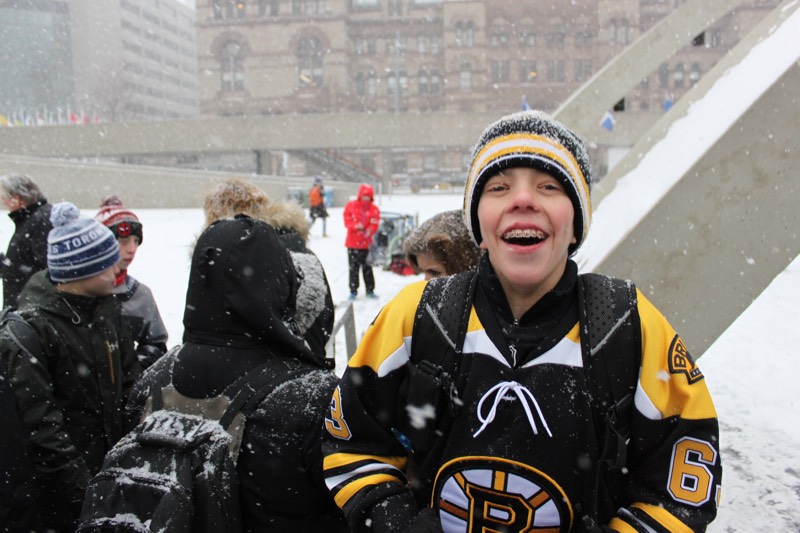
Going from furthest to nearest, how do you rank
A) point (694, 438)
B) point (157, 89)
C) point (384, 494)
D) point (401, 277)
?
point (157, 89) → point (401, 277) → point (384, 494) → point (694, 438)

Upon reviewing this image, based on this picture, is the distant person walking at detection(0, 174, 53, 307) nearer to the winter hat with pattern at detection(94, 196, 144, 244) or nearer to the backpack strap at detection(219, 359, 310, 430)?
the winter hat with pattern at detection(94, 196, 144, 244)

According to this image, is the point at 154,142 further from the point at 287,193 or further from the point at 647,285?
the point at 647,285

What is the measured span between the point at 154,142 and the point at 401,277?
37.6 metres

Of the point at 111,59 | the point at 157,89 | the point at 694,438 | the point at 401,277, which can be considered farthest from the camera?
the point at 157,89

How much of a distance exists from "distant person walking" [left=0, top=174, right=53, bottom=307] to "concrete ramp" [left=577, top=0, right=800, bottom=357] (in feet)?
13.6

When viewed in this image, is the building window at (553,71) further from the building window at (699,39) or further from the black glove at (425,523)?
the black glove at (425,523)

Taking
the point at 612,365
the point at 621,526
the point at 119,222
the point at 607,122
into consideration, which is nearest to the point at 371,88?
the point at 607,122

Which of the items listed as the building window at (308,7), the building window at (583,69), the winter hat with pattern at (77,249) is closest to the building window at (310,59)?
the building window at (308,7)

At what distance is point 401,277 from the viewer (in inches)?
466

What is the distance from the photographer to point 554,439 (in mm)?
1567

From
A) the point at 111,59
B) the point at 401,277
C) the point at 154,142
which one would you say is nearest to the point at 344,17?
the point at 154,142

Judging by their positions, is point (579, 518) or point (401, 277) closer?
point (579, 518)

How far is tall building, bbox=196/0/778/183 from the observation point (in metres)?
64.9

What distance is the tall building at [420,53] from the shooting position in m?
64.9
